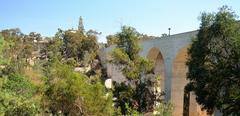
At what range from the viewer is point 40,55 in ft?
189

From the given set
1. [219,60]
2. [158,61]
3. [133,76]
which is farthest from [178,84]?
[219,60]

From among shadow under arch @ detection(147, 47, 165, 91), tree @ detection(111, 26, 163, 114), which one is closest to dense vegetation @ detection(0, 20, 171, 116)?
tree @ detection(111, 26, 163, 114)

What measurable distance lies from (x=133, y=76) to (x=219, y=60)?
6894mm

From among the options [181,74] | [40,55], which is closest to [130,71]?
[181,74]

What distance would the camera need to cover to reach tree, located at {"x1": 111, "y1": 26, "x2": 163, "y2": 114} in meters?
21.1

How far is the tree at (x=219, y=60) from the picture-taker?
14500 millimetres

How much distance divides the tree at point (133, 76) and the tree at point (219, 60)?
231 inches

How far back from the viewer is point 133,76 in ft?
69.2

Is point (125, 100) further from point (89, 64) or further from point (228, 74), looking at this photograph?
point (89, 64)

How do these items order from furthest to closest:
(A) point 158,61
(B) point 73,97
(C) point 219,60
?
(A) point 158,61 < (B) point 73,97 < (C) point 219,60

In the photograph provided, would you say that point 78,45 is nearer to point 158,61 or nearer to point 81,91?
point 158,61

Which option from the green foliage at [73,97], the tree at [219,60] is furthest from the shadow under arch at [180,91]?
the tree at [219,60]

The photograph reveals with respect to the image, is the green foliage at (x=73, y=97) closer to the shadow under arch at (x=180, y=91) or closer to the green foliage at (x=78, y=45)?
the shadow under arch at (x=180, y=91)

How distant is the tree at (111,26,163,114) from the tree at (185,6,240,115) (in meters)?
5.88
